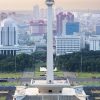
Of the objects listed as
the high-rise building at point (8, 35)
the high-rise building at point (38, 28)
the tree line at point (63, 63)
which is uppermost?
the high-rise building at point (38, 28)

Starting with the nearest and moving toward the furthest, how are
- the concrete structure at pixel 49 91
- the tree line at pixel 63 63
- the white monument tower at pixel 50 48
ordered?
1. the concrete structure at pixel 49 91
2. the white monument tower at pixel 50 48
3. the tree line at pixel 63 63

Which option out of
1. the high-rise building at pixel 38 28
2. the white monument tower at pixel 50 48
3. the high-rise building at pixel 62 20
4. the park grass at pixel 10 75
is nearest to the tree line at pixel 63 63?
the park grass at pixel 10 75

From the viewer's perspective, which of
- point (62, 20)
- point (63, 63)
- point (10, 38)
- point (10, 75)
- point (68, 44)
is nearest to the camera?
point (10, 75)

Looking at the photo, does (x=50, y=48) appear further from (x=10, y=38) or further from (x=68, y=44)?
(x=10, y=38)

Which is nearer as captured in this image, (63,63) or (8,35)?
(63,63)

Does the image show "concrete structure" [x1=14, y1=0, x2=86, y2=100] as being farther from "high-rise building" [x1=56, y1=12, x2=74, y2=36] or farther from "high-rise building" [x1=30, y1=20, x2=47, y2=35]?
"high-rise building" [x1=30, y1=20, x2=47, y2=35]

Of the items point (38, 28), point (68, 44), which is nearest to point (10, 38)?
point (68, 44)

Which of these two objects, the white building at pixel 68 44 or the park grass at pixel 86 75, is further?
the white building at pixel 68 44

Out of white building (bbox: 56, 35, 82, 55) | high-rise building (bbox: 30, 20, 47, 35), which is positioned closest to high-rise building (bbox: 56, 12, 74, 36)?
high-rise building (bbox: 30, 20, 47, 35)

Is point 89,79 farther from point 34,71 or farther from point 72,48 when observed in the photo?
point 72,48

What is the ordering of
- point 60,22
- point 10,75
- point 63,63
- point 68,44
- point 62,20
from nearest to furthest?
point 10,75 → point 63,63 → point 68,44 → point 60,22 → point 62,20

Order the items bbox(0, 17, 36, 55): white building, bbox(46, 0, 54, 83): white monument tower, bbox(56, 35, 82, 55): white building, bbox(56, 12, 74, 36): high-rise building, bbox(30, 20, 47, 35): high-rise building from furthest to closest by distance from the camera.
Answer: bbox(30, 20, 47, 35): high-rise building
bbox(56, 12, 74, 36): high-rise building
bbox(56, 35, 82, 55): white building
bbox(0, 17, 36, 55): white building
bbox(46, 0, 54, 83): white monument tower

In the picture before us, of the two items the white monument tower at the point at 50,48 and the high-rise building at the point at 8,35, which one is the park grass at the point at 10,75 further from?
the high-rise building at the point at 8,35
